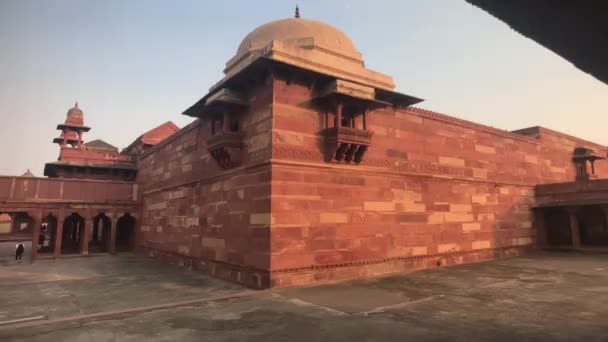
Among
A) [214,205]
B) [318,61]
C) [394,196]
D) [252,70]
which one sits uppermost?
[318,61]

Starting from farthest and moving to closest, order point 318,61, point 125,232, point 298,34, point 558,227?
point 125,232
point 558,227
point 298,34
point 318,61

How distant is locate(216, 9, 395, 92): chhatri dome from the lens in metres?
9.00


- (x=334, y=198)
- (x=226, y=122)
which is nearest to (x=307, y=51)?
(x=226, y=122)

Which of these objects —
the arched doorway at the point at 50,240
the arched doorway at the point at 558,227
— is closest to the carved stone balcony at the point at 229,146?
the arched doorway at the point at 50,240

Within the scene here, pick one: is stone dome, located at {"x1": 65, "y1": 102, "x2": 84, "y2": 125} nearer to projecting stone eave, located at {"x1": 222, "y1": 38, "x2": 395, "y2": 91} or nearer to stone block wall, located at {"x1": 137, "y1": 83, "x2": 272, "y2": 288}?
stone block wall, located at {"x1": 137, "y1": 83, "x2": 272, "y2": 288}

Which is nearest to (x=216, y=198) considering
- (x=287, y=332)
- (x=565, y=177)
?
(x=287, y=332)

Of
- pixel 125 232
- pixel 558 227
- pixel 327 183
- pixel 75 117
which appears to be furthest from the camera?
pixel 75 117

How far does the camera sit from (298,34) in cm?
1146

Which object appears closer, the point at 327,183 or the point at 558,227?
the point at 327,183

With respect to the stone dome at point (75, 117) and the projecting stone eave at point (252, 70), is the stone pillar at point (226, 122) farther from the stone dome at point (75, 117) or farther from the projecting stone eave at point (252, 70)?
the stone dome at point (75, 117)

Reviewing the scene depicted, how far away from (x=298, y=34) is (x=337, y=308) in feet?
28.0

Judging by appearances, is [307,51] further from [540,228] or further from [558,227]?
[558,227]

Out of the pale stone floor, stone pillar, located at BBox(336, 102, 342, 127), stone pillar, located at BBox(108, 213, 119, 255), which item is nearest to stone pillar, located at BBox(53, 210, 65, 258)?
stone pillar, located at BBox(108, 213, 119, 255)

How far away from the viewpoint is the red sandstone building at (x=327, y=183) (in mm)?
8797
